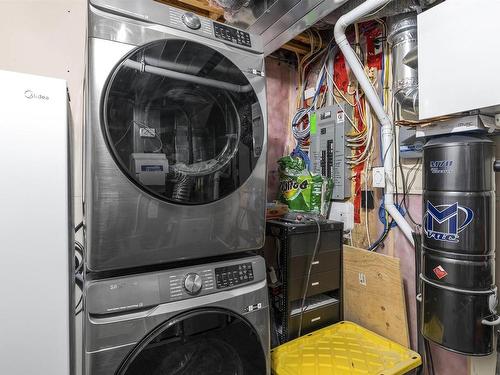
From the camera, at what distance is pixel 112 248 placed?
2.84ft

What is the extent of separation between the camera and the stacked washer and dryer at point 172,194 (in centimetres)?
85

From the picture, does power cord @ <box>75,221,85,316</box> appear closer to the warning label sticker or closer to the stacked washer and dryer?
the stacked washer and dryer

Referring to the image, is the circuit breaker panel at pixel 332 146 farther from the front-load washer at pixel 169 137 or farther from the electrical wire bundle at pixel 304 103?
the front-load washer at pixel 169 137

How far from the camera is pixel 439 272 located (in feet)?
3.83

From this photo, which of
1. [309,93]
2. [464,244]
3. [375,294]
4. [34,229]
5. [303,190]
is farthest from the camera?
[309,93]

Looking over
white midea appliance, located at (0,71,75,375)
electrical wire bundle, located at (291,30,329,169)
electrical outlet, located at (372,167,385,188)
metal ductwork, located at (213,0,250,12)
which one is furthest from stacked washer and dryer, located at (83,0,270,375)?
electrical wire bundle, located at (291,30,329,169)

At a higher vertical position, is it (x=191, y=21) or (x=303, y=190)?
(x=191, y=21)

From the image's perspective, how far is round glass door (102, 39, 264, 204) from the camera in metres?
0.89

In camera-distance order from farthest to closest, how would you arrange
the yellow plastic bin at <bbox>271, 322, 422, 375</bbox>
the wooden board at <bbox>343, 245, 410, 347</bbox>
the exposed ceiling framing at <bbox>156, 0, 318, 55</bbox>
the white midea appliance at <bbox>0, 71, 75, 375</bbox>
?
the exposed ceiling framing at <bbox>156, 0, 318, 55</bbox>, the wooden board at <bbox>343, 245, 410, 347</bbox>, the yellow plastic bin at <bbox>271, 322, 422, 375</bbox>, the white midea appliance at <bbox>0, 71, 75, 375</bbox>

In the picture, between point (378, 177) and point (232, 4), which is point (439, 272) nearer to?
point (378, 177)

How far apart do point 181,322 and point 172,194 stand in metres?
0.41

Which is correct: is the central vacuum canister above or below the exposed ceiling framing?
below

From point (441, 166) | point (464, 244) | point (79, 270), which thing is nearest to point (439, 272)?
point (464, 244)

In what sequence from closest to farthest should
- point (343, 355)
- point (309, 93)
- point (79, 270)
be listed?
point (343, 355), point (79, 270), point (309, 93)
